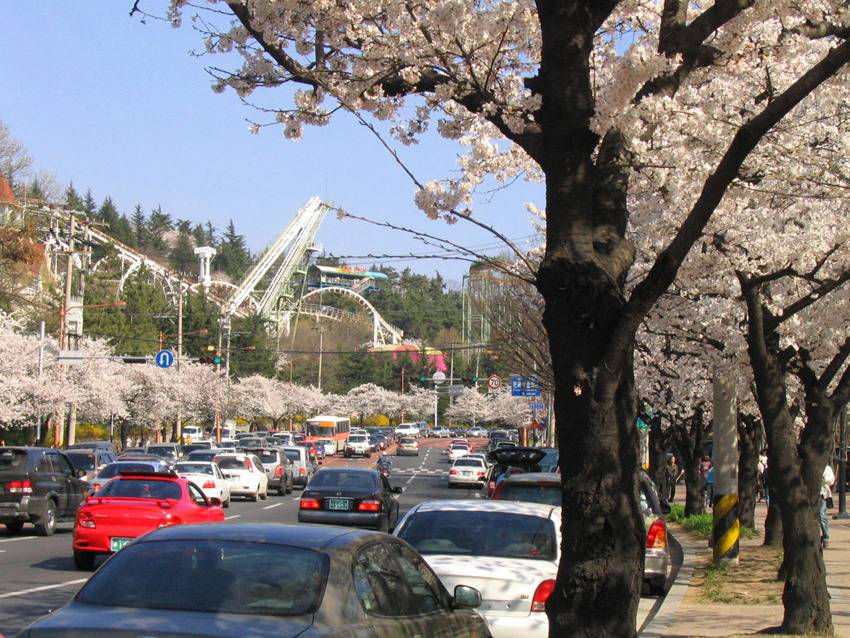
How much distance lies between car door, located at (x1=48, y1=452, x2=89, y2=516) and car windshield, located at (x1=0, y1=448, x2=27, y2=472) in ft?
3.10

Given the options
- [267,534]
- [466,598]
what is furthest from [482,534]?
[267,534]

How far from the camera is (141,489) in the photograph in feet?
57.9

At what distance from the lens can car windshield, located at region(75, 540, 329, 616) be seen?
5348mm

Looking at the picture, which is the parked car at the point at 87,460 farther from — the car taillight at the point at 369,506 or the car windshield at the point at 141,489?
the car windshield at the point at 141,489

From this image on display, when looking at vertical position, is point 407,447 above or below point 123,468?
above

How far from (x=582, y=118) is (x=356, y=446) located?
74.2 m

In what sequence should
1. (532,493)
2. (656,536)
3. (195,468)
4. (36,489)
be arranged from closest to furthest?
1. (532,493)
2. (656,536)
3. (36,489)
4. (195,468)

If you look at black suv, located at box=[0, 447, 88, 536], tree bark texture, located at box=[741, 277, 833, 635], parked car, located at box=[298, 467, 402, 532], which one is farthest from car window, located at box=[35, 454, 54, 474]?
tree bark texture, located at box=[741, 277, 833, 635]

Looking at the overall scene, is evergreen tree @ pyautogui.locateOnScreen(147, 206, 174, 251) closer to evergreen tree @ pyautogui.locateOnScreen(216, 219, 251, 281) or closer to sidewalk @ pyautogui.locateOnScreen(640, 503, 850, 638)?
evergreen tree @ pyautogui.locateOnScreen(216, 219, 251, 281)

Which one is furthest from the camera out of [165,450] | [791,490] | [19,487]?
[165,450]

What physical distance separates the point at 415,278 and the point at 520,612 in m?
190

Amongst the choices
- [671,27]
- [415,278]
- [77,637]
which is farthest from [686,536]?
[415,278]

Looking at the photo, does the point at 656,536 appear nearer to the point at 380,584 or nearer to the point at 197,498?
the point at 197,498

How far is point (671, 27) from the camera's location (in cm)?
817
